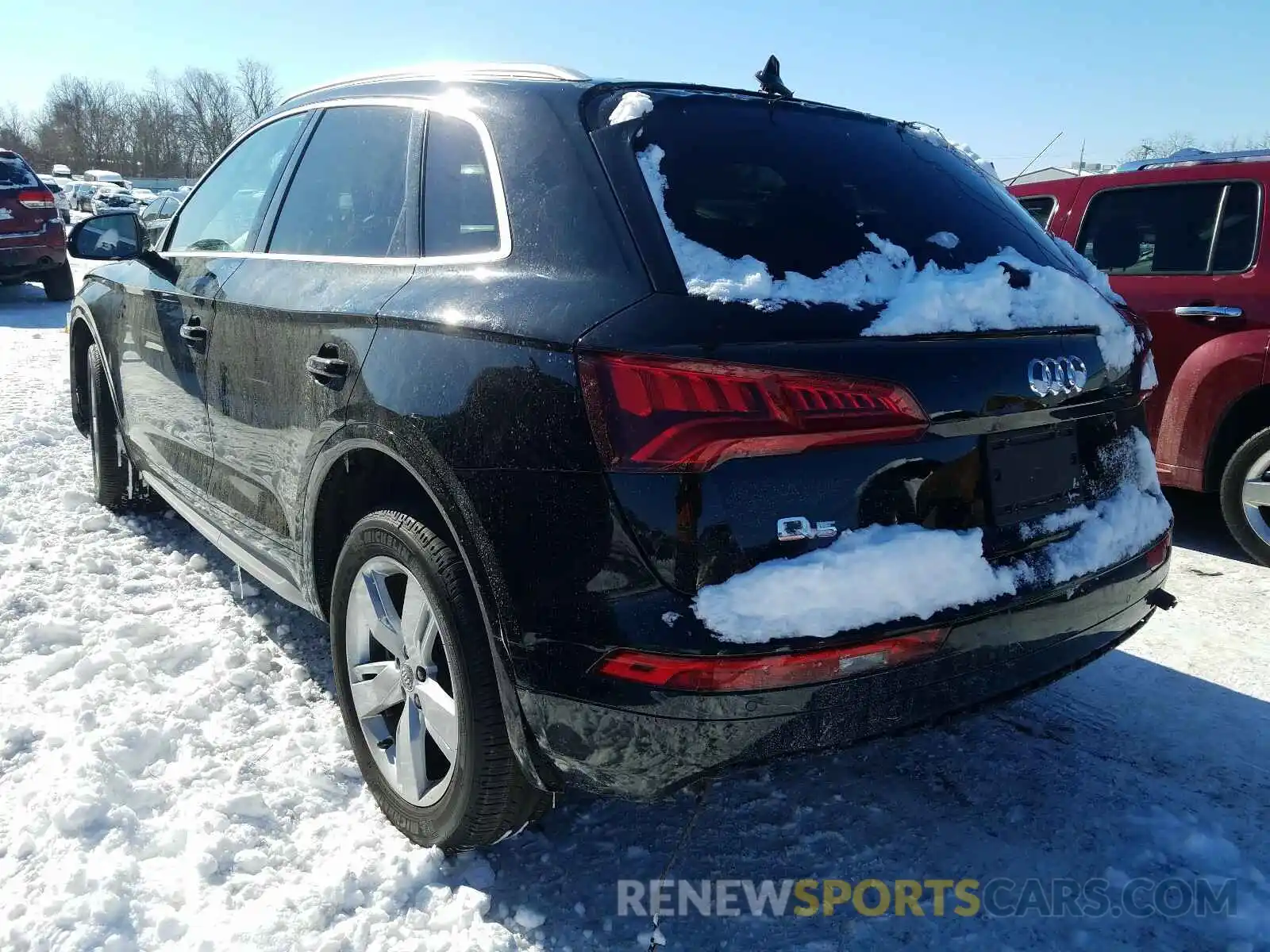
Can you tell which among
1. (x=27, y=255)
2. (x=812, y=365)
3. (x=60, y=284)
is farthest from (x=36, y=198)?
(x=812, y=365)

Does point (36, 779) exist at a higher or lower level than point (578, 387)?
lower

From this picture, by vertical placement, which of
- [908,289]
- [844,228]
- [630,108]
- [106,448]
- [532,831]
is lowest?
[532,831]

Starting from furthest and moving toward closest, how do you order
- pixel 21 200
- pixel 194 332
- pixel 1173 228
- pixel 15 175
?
pixel 15 175 → pixel 21 200 → pixel 1173 228 → pixel 194 332

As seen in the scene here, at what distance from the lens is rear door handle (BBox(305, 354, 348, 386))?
2.34 meters

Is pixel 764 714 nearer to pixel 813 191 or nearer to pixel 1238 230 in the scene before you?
pixel 813 191

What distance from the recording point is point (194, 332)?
10.7 feet

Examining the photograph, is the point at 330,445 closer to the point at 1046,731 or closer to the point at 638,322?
the point at 638,322

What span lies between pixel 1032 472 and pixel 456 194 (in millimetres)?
1459

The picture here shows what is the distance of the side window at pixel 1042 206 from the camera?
5.10 m

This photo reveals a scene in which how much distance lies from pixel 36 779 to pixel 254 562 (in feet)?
2.73

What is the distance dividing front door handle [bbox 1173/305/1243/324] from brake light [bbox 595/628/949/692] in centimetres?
335

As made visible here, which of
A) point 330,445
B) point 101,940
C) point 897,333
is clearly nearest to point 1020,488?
point 897,333

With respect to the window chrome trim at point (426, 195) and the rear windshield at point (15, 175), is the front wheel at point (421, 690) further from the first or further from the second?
the rear windshield at point (15, 175)

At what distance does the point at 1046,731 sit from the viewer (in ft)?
9.37
